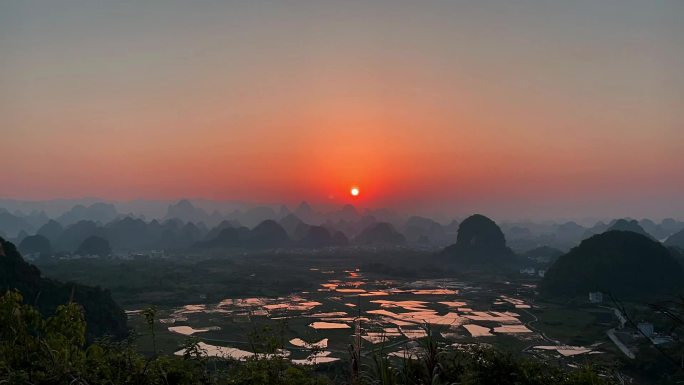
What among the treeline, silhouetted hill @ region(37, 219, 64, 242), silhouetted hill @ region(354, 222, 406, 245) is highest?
the treeline

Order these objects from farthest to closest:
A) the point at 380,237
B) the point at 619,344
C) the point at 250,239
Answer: the point at 380,237 → the point at 250,239 → the point at 619,344

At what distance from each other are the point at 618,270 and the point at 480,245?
46.7 meters

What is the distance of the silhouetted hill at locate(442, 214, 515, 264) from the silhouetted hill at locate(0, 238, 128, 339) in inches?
3140

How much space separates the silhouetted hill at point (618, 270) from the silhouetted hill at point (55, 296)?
166ft

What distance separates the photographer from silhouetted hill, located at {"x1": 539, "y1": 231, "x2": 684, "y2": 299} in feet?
190

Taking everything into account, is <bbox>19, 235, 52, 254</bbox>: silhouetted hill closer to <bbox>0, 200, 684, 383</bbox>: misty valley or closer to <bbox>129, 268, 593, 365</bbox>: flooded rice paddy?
<bbox>0, 200, 684, 383</bbox>: misty valley

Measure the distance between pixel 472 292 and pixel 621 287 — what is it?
17772 mm

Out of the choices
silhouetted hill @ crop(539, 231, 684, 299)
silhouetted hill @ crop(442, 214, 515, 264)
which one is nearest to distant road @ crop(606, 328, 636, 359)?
silhouetted hill @ crop(539, 231, 684, 299)

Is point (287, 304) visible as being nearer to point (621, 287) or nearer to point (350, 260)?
point (621, 287)

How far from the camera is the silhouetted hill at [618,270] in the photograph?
5794 cm

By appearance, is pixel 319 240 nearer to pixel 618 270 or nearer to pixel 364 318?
pixel 618 270

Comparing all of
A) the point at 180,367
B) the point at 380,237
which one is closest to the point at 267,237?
the point at 380,237

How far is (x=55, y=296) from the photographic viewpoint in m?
35.8

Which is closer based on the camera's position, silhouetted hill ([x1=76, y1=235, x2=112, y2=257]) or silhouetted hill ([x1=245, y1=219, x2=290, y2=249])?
silhouetted hill ([x1=76, y1=235, x2=112, y2=257])
